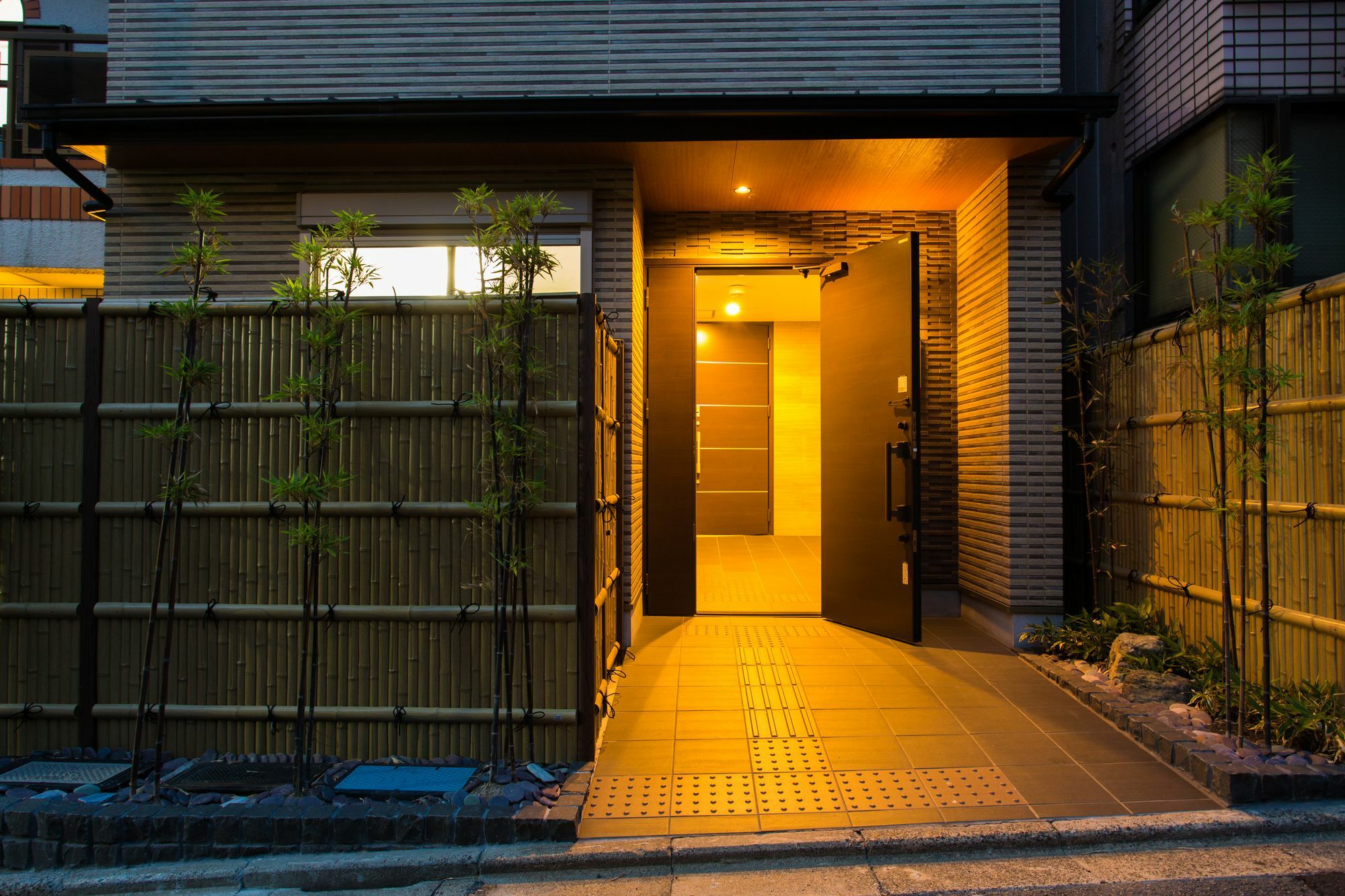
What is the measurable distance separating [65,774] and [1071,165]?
7.17 m

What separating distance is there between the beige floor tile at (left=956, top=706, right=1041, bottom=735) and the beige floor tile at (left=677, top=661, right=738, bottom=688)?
58.3 inches

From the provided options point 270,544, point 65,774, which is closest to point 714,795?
point 270,544

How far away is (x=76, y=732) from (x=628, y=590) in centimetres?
338

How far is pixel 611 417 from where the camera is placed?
188 inches

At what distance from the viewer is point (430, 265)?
5969 mm

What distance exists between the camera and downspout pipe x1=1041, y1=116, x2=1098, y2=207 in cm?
525

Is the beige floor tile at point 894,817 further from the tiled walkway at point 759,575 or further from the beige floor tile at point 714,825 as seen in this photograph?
the tiled walkway at point 759,575

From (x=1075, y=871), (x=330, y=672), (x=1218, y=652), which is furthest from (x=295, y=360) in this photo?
(x=1218, y=652)

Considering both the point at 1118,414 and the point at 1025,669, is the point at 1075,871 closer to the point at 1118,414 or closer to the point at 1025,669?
the point at 1025,669

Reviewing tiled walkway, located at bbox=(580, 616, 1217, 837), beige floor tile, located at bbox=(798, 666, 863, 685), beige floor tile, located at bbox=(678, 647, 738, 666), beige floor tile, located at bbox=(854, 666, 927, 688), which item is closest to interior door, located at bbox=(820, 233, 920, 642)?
tiled walkway, located at bbox=(580, 616, 1217, 837)

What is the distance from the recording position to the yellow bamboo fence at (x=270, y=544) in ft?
12.4

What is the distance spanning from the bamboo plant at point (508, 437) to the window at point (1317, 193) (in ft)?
17.7

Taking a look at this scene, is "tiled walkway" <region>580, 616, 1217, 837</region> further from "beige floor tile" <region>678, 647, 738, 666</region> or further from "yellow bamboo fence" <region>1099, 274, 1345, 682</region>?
"yellow bamboo fence" <region>1099, 274, 1345, 682</region>

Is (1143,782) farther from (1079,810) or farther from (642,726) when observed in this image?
Result: (642,726)
